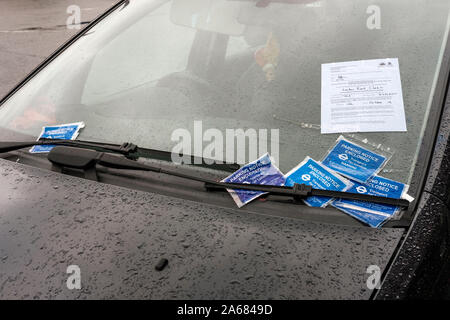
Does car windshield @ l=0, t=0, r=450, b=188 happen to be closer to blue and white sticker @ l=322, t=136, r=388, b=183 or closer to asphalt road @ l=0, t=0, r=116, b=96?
blue and white sticker @ l=322, t=136, r=388, b=183

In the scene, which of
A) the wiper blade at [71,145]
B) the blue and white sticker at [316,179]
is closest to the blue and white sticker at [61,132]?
the wiper blade at [71,145]

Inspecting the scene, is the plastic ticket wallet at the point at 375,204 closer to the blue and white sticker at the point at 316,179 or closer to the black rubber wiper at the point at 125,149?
the blue and white sticker at the point at 316,179

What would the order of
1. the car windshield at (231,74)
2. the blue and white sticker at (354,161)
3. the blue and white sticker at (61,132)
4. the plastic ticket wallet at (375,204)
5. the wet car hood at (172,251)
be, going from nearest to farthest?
the wet car hood at (172,251)
the plastic ticket wallet at (375,204)
the blue and white sticker at (354,161)
the car windshield at (231,74)
the blue and white sticker at (61,132)

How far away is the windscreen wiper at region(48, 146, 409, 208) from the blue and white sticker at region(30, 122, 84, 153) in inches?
4.3

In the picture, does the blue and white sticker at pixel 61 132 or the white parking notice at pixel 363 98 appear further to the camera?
the blue and white sticker at pixel 61 132

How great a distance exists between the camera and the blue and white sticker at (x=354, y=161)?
55.8 inches

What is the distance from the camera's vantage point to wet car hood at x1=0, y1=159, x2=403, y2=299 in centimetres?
115

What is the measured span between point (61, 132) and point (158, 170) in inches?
20.0

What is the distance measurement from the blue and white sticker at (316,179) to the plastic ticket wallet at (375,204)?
0.03m

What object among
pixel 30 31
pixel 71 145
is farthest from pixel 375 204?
pixel 30 31

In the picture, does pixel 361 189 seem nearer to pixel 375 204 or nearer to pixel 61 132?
pixel 375 204

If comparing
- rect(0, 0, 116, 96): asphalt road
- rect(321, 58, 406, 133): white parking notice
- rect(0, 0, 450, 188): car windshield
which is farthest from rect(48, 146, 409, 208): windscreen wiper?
Result: rect(0, 0, 116, 96): asphalt road

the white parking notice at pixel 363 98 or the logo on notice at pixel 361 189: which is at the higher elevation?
the white parking notice at pixel 363 98

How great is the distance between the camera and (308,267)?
1183mm
